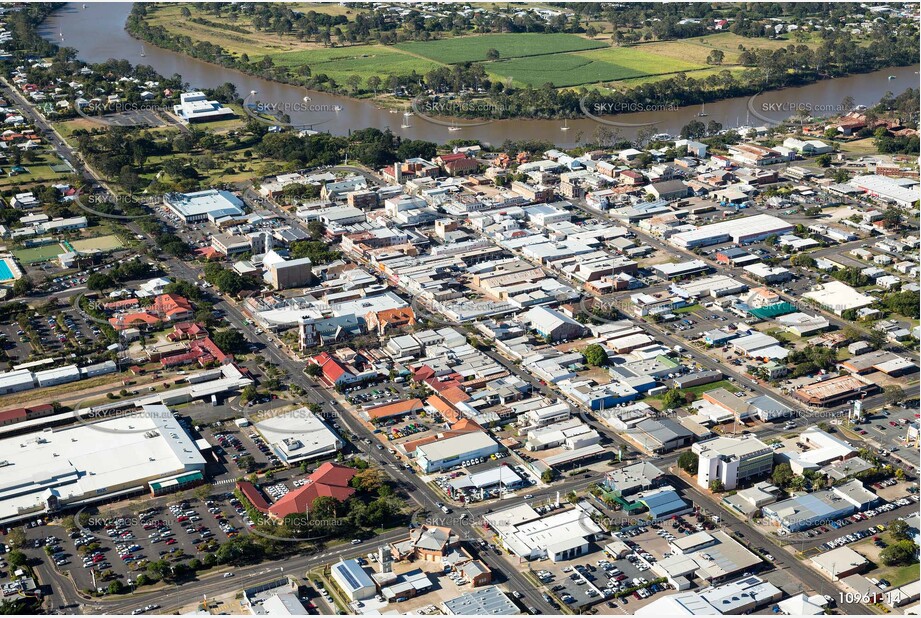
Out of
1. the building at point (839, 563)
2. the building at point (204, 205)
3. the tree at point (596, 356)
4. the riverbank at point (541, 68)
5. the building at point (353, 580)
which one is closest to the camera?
the building at point (353, 580)

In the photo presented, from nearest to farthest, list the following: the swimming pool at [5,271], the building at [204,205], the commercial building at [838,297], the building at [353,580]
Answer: the building at [353,580]
the commercial building at [838,297]
the swimming pool at [5,271]
the building at [204,205]

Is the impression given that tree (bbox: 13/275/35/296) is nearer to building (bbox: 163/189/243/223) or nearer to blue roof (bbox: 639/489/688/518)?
building (bbox: 163/189/243/223)

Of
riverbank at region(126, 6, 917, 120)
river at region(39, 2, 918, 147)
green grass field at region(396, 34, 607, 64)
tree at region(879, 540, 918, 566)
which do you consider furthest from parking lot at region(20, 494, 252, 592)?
green grass field at region(396, 34, 607, 64)

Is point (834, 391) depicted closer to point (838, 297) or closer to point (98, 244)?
point (838, 297)

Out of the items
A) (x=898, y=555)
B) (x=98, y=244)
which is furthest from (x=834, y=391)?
(x=98, y=244)

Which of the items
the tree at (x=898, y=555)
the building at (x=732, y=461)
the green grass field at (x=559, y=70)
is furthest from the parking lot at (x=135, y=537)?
the green grass field at (x=559, y=70)

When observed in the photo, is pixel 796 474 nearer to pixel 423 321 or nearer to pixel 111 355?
pixel 423 321

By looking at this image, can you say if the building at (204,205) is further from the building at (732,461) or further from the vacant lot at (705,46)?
the vacant lot at (705,46)
